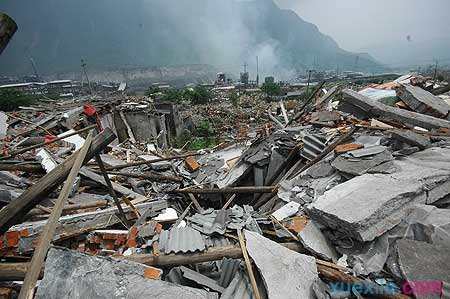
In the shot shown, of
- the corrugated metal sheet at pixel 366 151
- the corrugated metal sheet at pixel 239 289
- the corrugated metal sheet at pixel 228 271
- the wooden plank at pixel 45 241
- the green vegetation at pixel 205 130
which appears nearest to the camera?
the wooden plank at pixel 45 241

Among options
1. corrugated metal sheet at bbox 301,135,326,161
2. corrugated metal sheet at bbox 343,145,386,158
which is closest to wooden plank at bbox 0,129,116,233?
corrugated metal sheet at bbox 343,145,386,158

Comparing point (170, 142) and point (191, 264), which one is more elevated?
point (191, 264)

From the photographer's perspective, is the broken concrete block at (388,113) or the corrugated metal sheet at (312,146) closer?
the corrugated metal sheet at (312,146)

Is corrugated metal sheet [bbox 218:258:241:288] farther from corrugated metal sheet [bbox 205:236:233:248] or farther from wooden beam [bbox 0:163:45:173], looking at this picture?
wooden beam [bbox 0:163:45:173]

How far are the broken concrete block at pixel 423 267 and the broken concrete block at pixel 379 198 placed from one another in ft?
0.97

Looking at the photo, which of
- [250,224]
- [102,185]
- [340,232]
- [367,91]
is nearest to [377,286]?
[340,232]

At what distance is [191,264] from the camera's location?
269 cm

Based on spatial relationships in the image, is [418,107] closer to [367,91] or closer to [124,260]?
[367,91]

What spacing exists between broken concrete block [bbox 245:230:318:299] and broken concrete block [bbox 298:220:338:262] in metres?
0.25

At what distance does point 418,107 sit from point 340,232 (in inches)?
205

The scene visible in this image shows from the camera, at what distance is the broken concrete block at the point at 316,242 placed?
8.89 ft

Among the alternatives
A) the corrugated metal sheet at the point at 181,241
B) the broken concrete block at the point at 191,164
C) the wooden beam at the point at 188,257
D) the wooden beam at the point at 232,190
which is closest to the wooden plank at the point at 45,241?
the wooden beam at the point at 188,257

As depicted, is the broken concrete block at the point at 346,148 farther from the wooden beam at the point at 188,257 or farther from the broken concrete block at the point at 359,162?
the wooden beam at the point at 188,257

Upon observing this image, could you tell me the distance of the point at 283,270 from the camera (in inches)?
95.1
